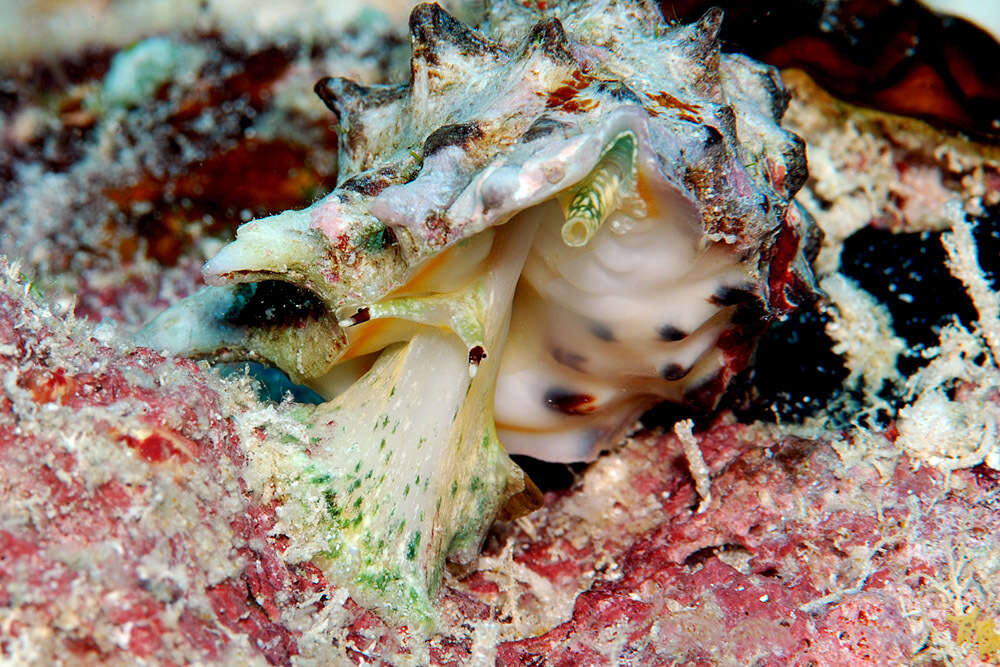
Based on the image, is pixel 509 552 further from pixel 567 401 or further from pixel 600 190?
pixel 600 190

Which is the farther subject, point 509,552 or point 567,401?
point 567,401

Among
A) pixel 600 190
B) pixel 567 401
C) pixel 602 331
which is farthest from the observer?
pixel 567 401

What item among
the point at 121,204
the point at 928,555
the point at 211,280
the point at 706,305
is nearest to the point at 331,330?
the point at 211,280

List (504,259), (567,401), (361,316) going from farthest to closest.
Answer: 1. (567,401)
2. (504,259)
3. (361,316)

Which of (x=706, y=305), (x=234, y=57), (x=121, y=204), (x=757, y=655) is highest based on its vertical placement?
(x=234, y=57)

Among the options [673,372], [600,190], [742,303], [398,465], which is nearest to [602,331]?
[673,372]

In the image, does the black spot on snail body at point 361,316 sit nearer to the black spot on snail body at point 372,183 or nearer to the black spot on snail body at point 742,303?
the black spot on snail body at point 372,183

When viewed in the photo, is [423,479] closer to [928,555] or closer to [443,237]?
[443,237]
